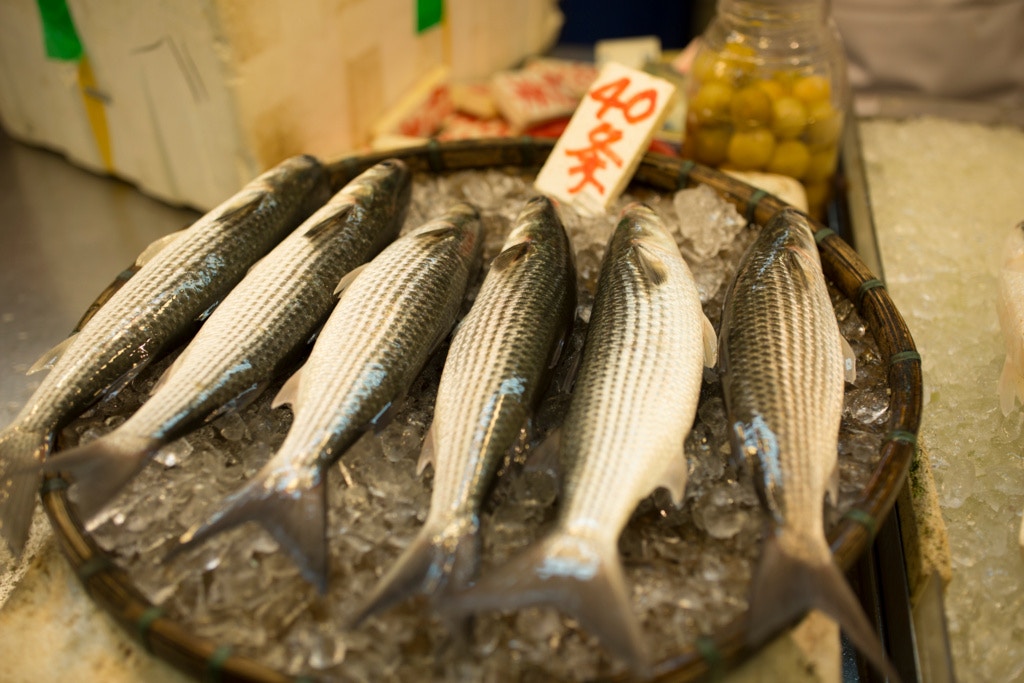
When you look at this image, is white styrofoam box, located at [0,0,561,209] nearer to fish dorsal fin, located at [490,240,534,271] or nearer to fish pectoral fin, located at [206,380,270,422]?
fish dorsal fin, located at [490,240,534,271]

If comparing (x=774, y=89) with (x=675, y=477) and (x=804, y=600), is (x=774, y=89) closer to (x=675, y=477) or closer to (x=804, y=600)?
(x=675, y=477)

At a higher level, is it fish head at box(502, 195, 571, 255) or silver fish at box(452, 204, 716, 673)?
fish head at box(502, 195, 571, 255)

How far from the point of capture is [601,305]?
1691 millimetres

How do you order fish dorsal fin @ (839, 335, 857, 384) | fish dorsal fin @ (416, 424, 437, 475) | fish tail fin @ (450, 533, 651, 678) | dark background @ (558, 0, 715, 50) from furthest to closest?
dark background @ (558, 0, 715, 50)
fish dorsal fin @ (839, 335, 857, 384)
fish dorsal fin @ (416, 424, 437, 475)
fish tail fin @ (450, 533, 651, 678)

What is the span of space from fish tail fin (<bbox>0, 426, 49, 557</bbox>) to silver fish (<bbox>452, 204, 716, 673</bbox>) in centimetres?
80

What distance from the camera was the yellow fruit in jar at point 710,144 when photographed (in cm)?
246

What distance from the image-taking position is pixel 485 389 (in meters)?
1.45

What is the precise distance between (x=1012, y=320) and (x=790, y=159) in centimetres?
88

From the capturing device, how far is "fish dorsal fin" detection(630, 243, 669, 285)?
169 centimetres

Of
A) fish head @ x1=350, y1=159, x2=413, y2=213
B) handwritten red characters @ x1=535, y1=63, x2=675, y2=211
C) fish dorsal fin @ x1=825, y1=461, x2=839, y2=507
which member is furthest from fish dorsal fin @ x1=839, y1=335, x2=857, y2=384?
fish head @ x1=350, y1=159, x2=413, y2=213

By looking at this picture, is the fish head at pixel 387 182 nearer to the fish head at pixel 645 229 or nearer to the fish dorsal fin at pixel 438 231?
the fish dorsal fin at pixel 438 231

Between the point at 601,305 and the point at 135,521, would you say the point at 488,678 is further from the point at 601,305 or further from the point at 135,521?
the point at 601,305

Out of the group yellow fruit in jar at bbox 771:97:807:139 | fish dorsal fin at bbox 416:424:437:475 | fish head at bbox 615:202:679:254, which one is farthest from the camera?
yellow fruit in jar at bbox 771:97:807:139

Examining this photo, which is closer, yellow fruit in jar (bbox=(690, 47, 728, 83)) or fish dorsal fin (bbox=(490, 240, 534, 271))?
fish dorsal fin (bbox=(490, 240, 534, 271))
